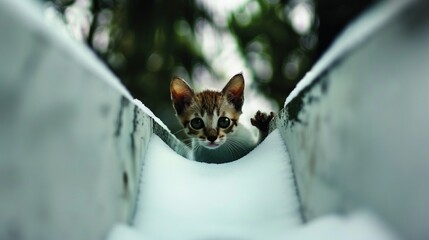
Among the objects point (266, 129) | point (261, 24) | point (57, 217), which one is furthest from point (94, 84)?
point (261, 24)

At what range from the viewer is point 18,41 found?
0.54 feet

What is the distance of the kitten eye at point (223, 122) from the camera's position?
26.8 inches

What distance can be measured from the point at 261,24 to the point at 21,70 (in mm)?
1084

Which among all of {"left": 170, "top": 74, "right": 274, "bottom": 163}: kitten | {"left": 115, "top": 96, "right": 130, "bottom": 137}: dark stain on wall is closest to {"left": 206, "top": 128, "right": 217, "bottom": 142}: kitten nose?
{"left": 170, "top": 74, "right": 274, "bottom": 163}: kitten

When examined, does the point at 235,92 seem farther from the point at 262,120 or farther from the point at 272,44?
the point at 272,44

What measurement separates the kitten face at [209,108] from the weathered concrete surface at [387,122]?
16.1 inches

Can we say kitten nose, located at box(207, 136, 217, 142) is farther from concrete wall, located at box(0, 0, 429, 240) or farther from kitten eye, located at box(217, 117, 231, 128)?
concrete wall, located at box(0, 0, 429, 240)

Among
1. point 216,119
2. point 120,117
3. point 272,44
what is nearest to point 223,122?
point 216,119

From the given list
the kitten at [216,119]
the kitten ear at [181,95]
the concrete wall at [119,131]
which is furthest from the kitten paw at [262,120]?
the concrete wall at [119,131]

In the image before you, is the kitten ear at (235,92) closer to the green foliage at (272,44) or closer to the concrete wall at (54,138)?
the green foliage at (272,44)

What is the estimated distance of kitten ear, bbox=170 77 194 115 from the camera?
0.73m

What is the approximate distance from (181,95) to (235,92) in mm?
74

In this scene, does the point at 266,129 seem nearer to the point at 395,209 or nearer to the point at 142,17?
the point at 142,17

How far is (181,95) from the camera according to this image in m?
0.74
